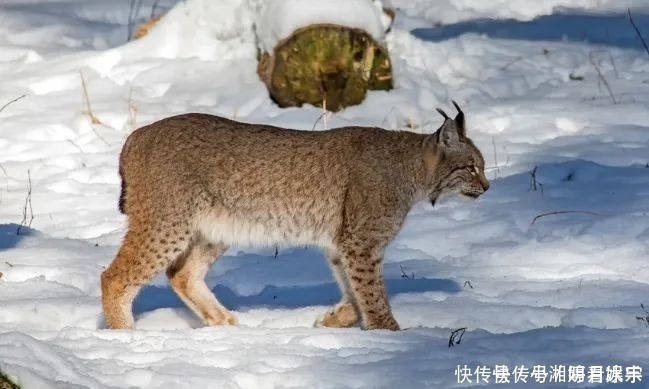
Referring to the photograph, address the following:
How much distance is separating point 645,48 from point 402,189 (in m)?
5.59

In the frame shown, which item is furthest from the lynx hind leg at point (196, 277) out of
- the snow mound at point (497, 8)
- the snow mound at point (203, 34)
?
the snow mound at point (497, 8)

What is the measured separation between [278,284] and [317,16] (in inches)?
115

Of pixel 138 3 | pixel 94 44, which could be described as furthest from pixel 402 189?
pixel 138 3

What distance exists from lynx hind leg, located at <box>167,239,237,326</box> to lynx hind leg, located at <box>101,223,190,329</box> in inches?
11.3

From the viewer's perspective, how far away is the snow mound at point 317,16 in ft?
28.1

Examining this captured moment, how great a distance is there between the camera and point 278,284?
611cm

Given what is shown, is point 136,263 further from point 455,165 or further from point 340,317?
point 455,165

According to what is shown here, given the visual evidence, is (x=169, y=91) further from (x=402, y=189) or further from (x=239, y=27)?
(x=402, y=189)

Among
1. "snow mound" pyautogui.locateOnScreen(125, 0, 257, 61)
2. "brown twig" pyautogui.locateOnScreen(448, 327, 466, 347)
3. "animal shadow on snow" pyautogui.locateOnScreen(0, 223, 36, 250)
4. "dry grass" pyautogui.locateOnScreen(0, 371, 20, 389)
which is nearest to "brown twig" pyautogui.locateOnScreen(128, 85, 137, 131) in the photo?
"snow mound" pyautogui.locateOnScreen(125, 0, 257, 61)

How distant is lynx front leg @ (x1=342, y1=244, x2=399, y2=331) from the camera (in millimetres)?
5301

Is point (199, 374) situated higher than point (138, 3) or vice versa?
point (199, 374)

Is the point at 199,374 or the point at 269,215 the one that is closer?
the point at 199,374

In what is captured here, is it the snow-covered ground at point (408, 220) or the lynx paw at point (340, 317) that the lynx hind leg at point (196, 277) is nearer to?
the snow-covered ground at point (408, 220)

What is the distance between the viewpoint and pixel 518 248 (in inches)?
255
